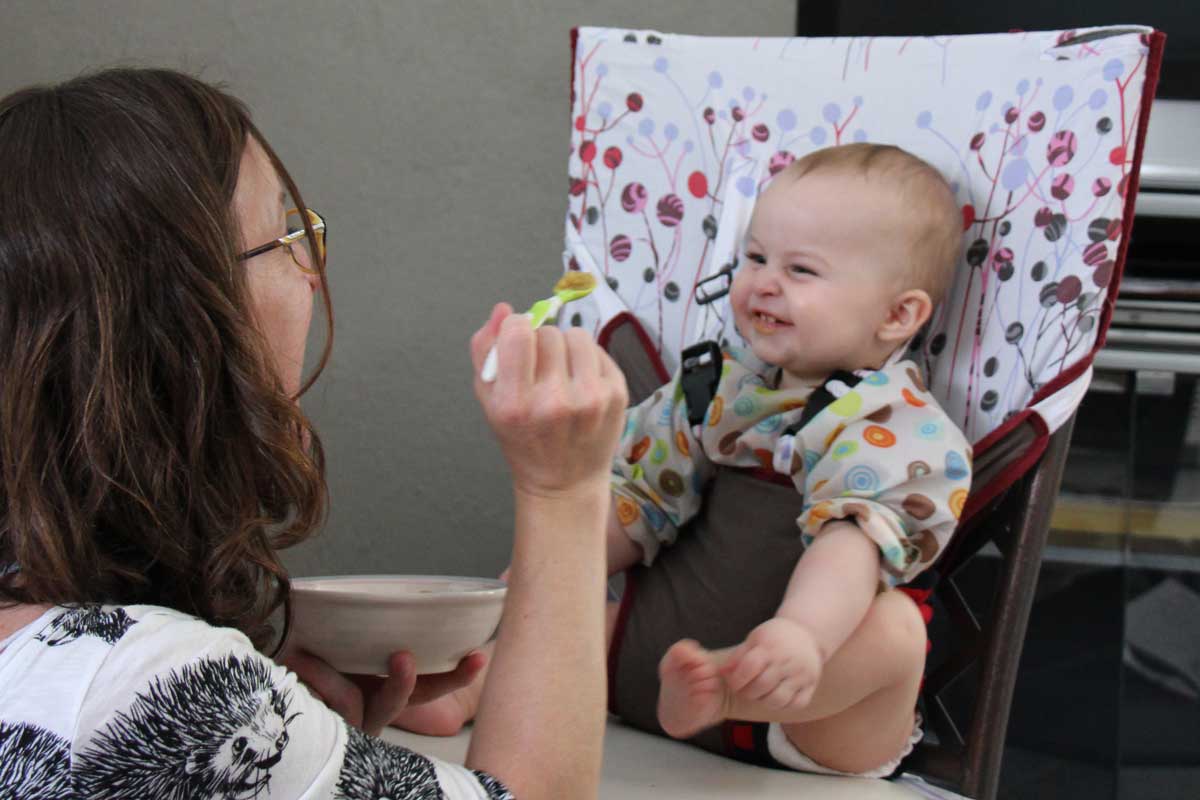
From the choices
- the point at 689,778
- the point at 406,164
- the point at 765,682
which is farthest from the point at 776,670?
the point at 406,164

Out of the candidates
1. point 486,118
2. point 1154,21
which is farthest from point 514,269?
point 1154,21

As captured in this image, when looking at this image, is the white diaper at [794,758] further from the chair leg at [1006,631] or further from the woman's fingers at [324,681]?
the woman's fingers at [324,681]

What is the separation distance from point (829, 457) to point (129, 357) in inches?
23.3

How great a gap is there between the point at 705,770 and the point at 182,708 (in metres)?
0.55

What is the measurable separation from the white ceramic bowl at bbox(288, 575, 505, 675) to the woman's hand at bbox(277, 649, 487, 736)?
1cm

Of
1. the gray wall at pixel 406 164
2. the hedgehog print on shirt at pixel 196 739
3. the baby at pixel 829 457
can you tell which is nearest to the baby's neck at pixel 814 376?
the baby at pixel 829 457

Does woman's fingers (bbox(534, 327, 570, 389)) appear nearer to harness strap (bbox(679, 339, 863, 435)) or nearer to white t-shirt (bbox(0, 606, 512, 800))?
white t-shirt (bbox(0, 606, 512, 800))

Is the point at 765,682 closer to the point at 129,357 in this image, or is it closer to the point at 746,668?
the point at 746,668

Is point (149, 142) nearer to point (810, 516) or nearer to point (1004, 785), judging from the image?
point (810, 516)

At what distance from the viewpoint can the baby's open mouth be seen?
1.18 metres

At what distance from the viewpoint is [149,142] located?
71 cm

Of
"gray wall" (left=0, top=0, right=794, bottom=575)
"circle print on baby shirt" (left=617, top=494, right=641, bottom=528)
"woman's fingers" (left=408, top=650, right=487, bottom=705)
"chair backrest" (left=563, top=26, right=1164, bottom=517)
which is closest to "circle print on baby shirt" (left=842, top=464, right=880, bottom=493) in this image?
"chair backrest" (left=563, top=26, right=1164, bottom=517)

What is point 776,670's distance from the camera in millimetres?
941

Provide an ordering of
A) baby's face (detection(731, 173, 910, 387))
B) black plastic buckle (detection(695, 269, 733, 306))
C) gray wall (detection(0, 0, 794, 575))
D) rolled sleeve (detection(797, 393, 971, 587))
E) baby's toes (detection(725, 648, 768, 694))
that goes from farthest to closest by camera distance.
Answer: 1. gray wall (detection(0, 0, 794, 575))
2. black plastic buckle (detection(695, 269, 733, 306))
3. baby's face (detection(731, 173, 910, 387))
4. rolled sleeve (detection(797, 393, 971, 587))
5. baby's toes (detection(725, 648, 768, 694))
